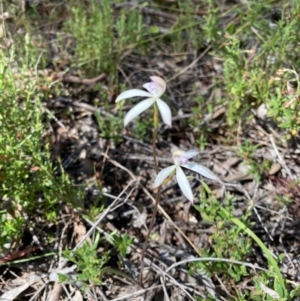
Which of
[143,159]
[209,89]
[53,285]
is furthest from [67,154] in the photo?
[209,89]

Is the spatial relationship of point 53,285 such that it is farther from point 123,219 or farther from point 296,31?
point 296,31

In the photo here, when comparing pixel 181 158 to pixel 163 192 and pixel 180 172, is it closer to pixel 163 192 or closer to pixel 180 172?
pixel 180 172

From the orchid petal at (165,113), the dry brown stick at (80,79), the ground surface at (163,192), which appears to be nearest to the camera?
the orchid petal at (165,113)

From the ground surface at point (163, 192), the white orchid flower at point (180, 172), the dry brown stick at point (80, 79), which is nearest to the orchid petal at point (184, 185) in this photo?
the white orchid flower at point (180, 172)

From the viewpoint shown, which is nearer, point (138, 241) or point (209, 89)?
point (138, 241)

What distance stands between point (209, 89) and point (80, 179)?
96 cm

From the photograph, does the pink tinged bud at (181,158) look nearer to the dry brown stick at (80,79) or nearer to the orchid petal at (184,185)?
the orchid petal at (184,185)

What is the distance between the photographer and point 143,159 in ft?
8.68

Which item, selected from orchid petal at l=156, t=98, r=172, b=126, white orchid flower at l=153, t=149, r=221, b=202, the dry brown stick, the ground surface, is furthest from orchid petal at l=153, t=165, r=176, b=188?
the dry brown stick

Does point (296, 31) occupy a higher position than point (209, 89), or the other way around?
point (296, 31)

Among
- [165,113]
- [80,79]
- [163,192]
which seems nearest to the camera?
[165,113]

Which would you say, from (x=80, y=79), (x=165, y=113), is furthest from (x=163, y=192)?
(x=165, y=113)

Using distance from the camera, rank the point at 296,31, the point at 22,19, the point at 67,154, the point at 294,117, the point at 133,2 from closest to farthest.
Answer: the point at 294,117 < the point at 296,31 < the point at 67,154 < the point at 22,19 < the point at 133,2

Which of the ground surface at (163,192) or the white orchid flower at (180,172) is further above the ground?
the white orchid flower at (180,172)
